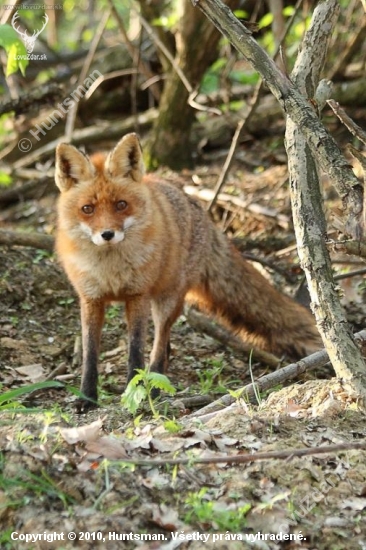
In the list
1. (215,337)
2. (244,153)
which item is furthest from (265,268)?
(244,153)

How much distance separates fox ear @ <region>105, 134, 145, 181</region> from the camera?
497 centimetres

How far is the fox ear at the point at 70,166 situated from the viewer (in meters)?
4.90

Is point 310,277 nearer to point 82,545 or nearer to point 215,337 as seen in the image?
point 82,545

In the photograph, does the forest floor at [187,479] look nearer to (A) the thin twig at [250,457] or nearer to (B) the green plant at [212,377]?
(A) the thin twig at [250,457]

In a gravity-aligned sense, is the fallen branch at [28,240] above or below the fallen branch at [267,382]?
above

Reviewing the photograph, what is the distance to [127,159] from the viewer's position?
505cm

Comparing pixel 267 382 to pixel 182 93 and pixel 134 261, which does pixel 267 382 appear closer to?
pixel 134 261

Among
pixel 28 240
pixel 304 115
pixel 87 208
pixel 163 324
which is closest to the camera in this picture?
pixel 304 115

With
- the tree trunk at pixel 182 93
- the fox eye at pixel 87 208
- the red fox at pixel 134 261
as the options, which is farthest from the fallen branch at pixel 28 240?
the tree trunk at pixel 182 93

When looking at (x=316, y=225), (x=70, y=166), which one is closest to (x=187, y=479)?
(x=316, y=225)

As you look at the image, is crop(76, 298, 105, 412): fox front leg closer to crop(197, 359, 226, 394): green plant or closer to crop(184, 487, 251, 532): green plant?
crop(197, 359, 226, 394): green plant

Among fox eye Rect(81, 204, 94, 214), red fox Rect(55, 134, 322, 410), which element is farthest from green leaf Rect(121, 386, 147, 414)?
fox eye Rect(81, 204, 94, 214)

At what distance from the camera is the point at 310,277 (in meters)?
3.79

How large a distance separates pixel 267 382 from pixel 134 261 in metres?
1.31
